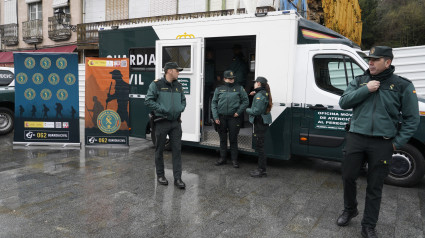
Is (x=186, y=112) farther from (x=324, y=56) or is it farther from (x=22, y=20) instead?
(x=22, y=20)

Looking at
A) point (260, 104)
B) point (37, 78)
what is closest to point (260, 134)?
point (260, 104)

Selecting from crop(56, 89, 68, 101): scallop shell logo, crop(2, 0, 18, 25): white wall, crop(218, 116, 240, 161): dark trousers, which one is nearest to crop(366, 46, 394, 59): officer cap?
crop(218, 116, 240, 161): dark trousers

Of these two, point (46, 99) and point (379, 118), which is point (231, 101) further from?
point (46, 99)

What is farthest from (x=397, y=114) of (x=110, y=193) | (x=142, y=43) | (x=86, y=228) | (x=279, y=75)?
(x=142, y=43)

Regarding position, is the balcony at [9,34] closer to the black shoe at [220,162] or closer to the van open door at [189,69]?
the van open door at [189,69]

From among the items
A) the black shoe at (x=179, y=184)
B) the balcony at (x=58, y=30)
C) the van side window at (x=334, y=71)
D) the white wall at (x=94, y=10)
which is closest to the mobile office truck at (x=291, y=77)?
the van side window at (x=334, y=71)

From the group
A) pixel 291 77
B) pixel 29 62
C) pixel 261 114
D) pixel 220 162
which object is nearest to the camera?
pixel 261 114

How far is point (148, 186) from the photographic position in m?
5.00

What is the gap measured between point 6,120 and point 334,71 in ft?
28.5

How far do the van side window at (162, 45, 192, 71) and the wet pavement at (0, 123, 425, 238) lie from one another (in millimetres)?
1950

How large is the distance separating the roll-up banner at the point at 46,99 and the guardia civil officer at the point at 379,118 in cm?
621

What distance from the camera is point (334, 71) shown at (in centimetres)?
555

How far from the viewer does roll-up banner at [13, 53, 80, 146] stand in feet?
24.2

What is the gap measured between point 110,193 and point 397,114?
3.73 metres
